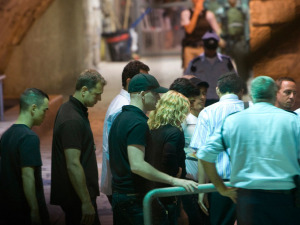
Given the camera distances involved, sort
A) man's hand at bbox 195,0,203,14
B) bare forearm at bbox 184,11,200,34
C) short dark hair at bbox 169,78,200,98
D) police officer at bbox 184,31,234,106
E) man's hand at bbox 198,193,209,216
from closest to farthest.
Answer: man's hand at bbox 198,193,209,216 < short dark hair at bbox 169,78,200,98 < police officer at bbox 184,31,234,106 < man's hand at bbox 195,0,203,14 < bare forearm at bbox 184,11,200,34

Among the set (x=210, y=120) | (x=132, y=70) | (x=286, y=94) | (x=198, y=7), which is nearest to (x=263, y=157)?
(x=210, y=120)

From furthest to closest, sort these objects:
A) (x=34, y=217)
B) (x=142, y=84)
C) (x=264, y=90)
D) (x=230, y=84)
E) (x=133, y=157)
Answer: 1. (x=230, y=84)
2. (x=142, y=84)
3. (x=34, y=217)
4. (x=133, y=157)
5. (x=264, y=90)

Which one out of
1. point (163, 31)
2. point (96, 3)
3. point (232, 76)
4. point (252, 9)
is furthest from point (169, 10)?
point (232, 76)

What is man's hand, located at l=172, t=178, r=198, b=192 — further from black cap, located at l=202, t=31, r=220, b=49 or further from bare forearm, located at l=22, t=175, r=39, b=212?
black cap, located at l=202, t=31, r=220, b=49

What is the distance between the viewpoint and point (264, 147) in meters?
3.20

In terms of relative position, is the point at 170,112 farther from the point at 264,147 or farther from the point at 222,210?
the point at 264,147

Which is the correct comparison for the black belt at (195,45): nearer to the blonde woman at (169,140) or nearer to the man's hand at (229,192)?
the blonde woman at (169,140)

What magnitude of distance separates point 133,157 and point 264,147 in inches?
29.9

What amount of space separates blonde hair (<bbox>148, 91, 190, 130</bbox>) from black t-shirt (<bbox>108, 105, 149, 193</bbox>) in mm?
450

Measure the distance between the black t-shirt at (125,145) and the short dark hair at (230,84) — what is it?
0.98 metres

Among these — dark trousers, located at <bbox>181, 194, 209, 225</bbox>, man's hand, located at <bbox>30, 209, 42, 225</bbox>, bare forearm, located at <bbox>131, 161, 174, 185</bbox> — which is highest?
bare forearm, located at <bbox>131, 161, 174, 185</bbox>

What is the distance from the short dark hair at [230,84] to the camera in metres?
4.46

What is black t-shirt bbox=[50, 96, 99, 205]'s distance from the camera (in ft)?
12.7

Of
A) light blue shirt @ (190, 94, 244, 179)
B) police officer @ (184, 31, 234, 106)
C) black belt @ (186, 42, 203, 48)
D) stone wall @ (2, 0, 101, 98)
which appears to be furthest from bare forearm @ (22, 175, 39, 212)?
black belt @ (186, 42, 203, 48)
